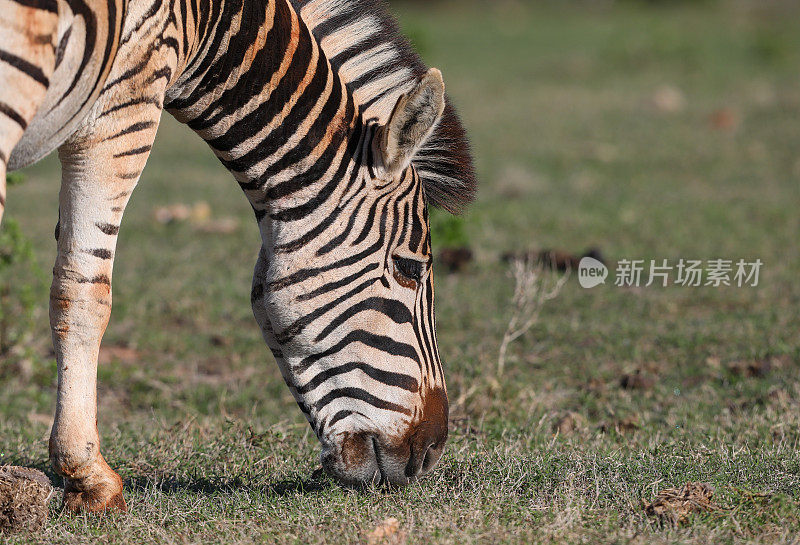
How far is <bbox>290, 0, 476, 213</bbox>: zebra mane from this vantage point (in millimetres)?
3590

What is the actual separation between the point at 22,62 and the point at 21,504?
1508 mm

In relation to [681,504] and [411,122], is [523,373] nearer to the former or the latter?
[681,504]

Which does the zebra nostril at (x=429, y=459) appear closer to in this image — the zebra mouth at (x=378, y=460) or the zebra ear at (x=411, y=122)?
the zebra mouth at (x=378, y=460)

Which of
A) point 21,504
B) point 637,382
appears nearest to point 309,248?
point 21,504

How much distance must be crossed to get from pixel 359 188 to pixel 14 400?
327 cm

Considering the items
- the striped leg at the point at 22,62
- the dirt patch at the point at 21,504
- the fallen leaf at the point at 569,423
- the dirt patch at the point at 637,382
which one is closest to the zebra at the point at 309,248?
the dirt patch at the point at 21,504

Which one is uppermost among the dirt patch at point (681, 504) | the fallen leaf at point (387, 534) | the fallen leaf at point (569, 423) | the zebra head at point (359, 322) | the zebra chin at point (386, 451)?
the zebra head at point (359, 322)

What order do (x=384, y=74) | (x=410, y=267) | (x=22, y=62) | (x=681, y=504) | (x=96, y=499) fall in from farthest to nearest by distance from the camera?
1. (x=384, y=74)
2. (x=410, y=267)
3. (x=96, y=499)
4. (x=681, y=504)
5. (x=22, y=62)

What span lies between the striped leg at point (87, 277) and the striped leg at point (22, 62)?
40cm

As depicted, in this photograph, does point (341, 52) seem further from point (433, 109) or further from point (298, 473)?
point (298, 473)

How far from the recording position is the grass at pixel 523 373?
3256 millimetres

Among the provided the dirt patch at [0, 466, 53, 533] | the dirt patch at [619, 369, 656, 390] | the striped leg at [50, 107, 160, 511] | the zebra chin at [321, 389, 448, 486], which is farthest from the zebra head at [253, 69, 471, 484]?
the dirt patch at [619, 369, 656, 390]

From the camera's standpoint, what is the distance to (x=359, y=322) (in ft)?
11.2

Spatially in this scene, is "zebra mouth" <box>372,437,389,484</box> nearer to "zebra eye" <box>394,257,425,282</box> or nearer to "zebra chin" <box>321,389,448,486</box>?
"zebra chin" <box>321,389,448,486</box>
